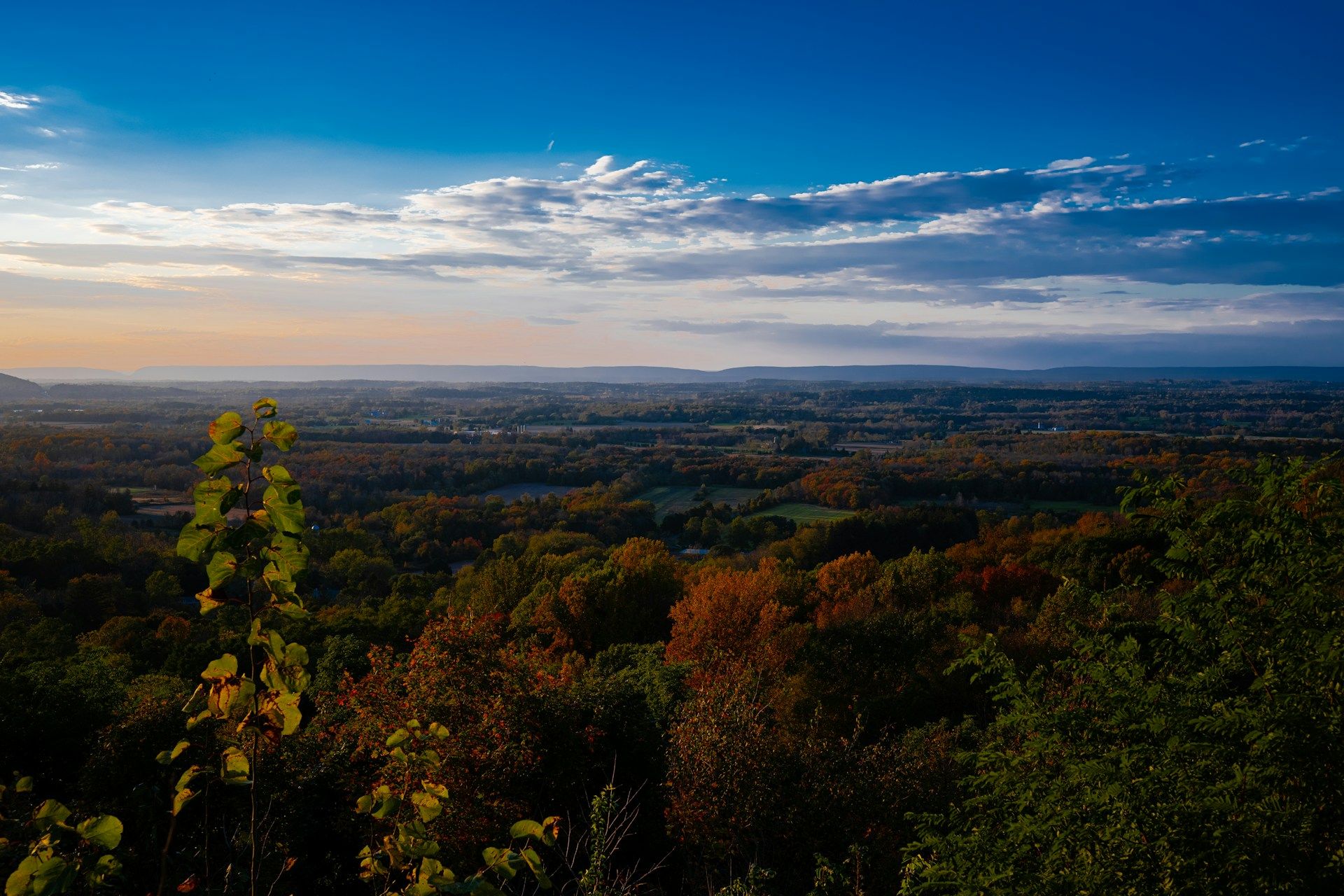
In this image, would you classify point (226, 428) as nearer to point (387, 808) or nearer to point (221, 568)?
point (221, 568)

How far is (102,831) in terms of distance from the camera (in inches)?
88.9

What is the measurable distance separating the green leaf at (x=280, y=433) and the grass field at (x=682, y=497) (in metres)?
68.1

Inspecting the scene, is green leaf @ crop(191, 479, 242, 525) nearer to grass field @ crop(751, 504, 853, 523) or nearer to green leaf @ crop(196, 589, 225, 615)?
green leaf @ crop(196, 589, 225, 615)

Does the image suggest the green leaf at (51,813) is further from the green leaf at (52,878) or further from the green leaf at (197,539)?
the green leaf at (197,539)

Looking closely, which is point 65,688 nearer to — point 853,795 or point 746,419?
point 853,795

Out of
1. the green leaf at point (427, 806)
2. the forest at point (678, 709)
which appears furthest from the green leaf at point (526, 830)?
the green leaf at point (427, 806)

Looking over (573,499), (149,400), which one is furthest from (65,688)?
(149,400)

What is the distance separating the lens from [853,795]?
41.2 ft

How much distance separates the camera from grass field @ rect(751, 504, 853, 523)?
2562 inches

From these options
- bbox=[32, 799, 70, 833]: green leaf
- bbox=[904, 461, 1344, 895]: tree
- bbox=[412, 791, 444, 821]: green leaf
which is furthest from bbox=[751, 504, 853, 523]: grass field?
bbox=[32, 799, 70, 833]: green leaf

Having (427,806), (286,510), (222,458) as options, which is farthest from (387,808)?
(222,458)

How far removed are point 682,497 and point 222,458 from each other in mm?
78730

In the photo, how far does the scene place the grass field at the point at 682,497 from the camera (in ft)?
245

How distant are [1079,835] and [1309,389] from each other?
752ft
